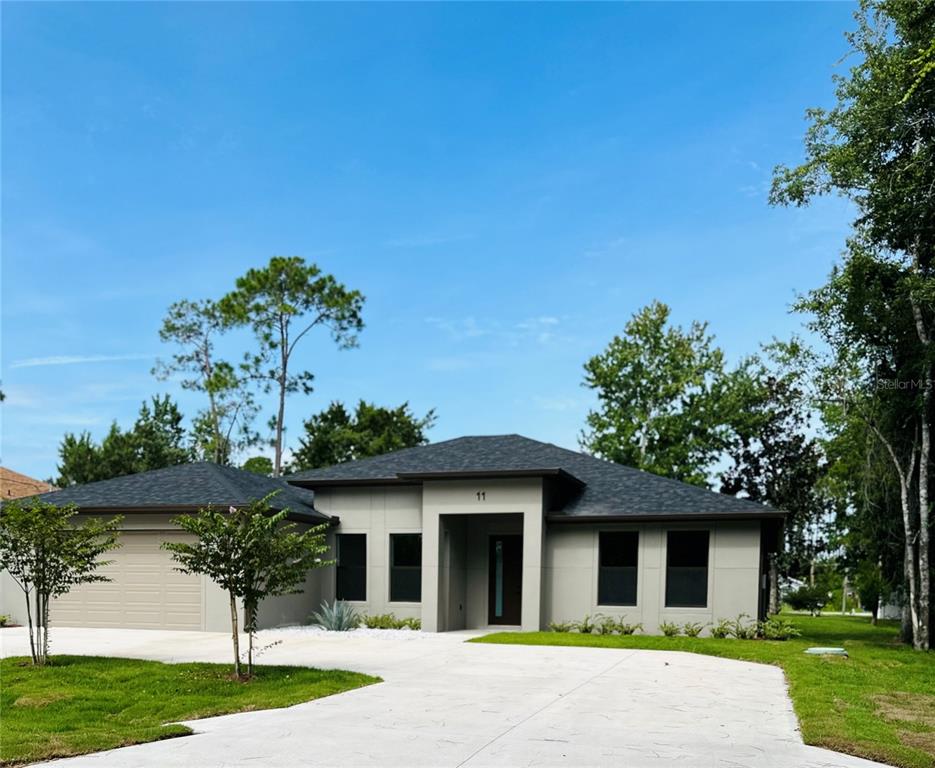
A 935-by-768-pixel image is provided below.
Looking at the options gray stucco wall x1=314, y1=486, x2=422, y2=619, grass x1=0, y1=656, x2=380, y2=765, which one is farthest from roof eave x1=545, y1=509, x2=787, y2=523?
grass x1=0, y1=656, x2=380, y2=765

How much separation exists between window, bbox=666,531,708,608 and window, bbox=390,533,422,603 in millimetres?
5973

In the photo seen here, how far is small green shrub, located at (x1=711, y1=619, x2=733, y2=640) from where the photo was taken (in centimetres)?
1803

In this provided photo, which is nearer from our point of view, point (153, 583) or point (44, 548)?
point (44, 548)

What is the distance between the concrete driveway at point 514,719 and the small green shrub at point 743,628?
4082 mm

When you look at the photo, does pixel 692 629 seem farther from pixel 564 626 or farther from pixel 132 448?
pixel 132 448

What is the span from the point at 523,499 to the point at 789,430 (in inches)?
715

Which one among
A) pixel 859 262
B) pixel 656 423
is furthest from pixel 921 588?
pixel 656 423

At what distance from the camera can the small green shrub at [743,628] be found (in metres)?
17.9

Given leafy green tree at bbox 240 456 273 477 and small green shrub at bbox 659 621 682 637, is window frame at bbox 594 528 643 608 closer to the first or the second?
small green shrub at bbox 659 621 682 637

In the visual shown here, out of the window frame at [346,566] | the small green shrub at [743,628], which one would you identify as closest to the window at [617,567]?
the small green shrub at [743,628]

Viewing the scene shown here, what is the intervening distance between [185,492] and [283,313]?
19.2 metres

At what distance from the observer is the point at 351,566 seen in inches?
839

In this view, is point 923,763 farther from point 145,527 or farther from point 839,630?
point 839,630

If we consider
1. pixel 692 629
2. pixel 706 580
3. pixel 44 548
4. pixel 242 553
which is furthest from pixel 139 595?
pixel 706 580
